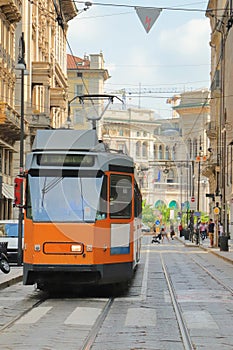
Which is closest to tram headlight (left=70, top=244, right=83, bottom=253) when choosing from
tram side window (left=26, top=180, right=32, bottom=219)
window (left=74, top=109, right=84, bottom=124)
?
tram side window (left=26, top=180, right=32, bottom=219)

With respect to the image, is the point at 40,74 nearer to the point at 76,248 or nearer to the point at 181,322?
the point at 76,248

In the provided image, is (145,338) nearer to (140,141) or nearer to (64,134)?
(64,134)

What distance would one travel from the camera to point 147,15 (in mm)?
26953

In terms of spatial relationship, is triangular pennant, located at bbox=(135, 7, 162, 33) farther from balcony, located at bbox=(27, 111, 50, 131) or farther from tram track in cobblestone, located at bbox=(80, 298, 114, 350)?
balcony, located at bbox=(27, 111, 50, 131)

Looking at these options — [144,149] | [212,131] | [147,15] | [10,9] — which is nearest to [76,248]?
[147,15]

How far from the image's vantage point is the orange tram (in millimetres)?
18625

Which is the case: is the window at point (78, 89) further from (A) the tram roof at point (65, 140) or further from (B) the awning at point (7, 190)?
(A) the tram roof at point (65, 140)

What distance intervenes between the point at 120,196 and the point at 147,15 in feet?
29.5

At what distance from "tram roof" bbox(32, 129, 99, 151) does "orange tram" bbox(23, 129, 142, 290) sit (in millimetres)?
21

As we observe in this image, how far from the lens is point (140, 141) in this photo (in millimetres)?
137750

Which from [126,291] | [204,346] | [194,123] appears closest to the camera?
[204,346]

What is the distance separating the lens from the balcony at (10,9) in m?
44.7

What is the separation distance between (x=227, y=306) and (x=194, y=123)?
117691mm

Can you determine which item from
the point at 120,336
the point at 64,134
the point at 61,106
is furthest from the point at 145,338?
the point at 61,106
